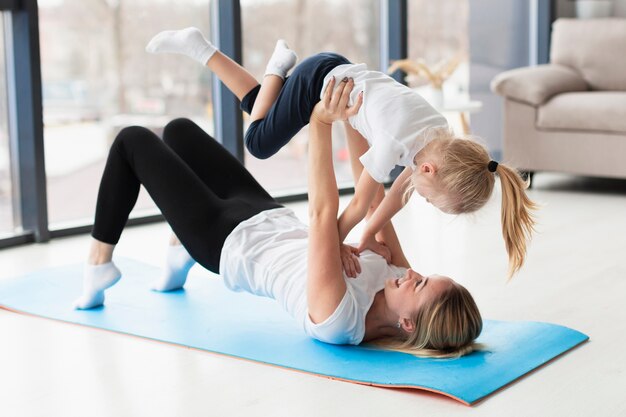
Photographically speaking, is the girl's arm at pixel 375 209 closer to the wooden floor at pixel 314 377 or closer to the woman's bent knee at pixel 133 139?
the wooden floor at pixel 314 377

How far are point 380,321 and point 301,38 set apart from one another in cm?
313

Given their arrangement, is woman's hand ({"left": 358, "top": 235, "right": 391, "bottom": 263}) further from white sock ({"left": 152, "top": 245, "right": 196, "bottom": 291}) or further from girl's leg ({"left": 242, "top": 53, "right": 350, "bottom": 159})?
white sock ({"left": 152, "top": 245, "right": 196, "bottom": 291})

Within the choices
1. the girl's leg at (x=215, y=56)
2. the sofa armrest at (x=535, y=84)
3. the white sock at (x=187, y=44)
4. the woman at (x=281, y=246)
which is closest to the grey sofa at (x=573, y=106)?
the sofa armrest at (x=535, y=84)

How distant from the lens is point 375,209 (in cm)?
267

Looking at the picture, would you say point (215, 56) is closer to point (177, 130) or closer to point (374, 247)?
point (177, 130)

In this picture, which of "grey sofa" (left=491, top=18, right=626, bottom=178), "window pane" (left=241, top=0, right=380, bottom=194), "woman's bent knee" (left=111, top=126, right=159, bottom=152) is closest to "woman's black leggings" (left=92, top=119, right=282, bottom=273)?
"woman's bent knee" (left=111, top=126, right=159, bottom=152)

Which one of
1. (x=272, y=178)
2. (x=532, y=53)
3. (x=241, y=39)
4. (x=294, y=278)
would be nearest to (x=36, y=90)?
(x=241, y=39)

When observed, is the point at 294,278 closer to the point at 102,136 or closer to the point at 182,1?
the point at 102,136

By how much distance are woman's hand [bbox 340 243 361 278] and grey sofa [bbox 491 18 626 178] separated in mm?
2721

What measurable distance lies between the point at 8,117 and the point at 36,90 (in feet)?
0.70

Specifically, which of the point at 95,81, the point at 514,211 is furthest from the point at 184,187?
the point at 95,81

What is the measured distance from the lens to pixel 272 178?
5211 mm

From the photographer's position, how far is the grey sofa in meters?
5.14

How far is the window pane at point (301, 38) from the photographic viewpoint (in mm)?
4949
